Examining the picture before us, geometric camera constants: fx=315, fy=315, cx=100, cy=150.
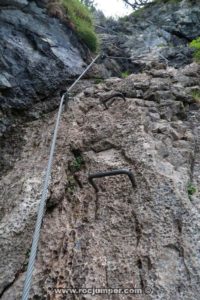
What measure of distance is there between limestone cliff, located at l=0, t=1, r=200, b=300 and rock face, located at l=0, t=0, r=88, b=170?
0.53 ft

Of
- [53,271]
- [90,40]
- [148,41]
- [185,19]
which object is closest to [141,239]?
[53,271]

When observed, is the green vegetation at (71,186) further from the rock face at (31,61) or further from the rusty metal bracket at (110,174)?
the rock face at (31,61)

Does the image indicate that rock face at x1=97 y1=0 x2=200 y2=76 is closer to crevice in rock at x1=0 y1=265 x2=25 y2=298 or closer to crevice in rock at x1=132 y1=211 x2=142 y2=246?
crevice in rock at x1=132 y1=211 x2=142 y2=246

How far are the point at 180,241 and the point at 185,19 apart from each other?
969cm

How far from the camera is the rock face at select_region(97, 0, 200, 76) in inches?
349

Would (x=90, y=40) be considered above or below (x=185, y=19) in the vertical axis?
above

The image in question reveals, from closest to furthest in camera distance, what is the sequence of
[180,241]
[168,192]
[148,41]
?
[180,241] → [168,192] → [148,41]

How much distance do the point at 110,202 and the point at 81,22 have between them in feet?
19.2

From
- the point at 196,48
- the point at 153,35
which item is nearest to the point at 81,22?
the point at 196,48

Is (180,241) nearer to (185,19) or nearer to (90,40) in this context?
(90,40)

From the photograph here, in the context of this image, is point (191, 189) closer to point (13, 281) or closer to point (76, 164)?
point (76, 164)

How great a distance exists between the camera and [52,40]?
6.74 metres

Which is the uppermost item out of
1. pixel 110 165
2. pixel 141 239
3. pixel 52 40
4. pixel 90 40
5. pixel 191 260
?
pixel 52 40

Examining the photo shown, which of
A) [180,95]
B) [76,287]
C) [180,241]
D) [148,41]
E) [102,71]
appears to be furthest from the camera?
[148,41]
